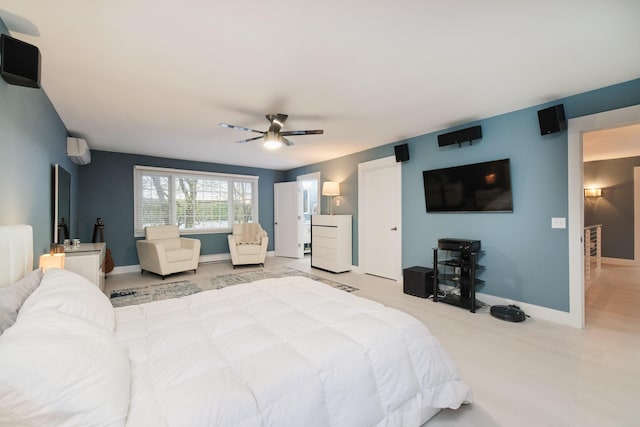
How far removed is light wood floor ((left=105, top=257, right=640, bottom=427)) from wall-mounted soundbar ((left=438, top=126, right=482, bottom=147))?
2190 millimetres

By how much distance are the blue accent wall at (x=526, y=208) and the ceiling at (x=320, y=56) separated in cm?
22

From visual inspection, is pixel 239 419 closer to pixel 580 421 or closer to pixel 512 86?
pixel 580 421

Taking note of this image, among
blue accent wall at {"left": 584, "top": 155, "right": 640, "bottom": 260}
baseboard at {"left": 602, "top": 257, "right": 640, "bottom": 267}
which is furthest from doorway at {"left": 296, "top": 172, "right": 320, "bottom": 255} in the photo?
baseboard at {"left": 602, "top": 257, "right": 640, "bottom": 267}

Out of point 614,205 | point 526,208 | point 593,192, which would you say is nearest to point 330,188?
point 526,208

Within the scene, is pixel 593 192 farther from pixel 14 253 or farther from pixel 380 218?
pixel 14 253

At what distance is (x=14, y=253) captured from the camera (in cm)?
173

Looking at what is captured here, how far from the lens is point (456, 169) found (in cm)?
377

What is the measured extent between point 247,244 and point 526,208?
4.89 metres

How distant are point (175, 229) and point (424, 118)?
515 cm

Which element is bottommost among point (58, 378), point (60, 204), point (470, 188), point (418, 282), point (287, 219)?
point (418, 282)

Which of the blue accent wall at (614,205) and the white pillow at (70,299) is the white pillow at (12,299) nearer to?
the white pillow at (70,299)

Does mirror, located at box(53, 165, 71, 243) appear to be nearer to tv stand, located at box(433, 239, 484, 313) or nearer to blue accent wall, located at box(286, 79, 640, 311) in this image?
tv stand, located at box(433, 239, 484, 313)

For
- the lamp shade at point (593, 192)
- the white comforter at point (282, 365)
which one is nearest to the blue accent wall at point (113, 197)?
the white comforter at point (282, 365)

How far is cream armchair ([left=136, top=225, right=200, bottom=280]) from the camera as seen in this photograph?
15.6ft
